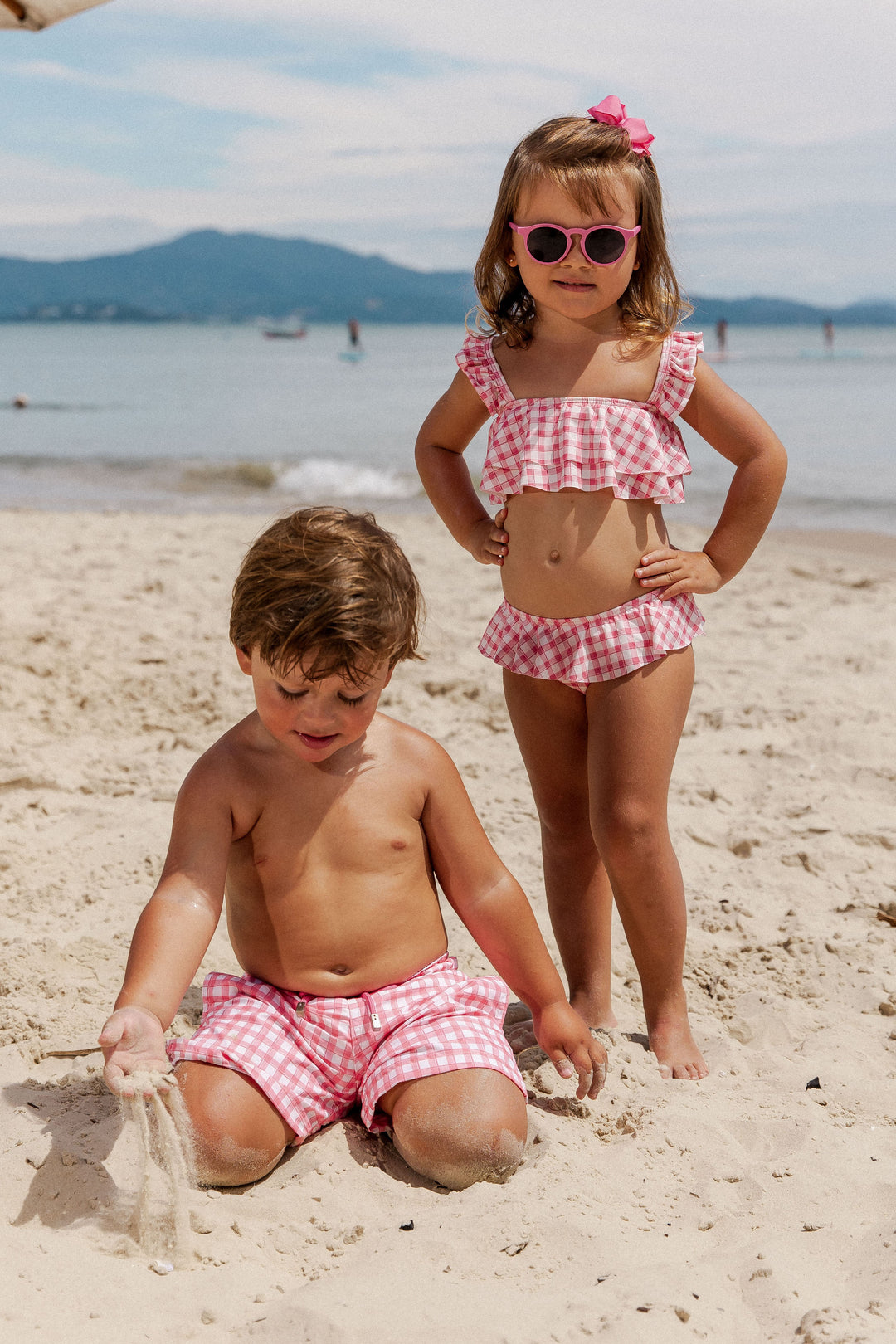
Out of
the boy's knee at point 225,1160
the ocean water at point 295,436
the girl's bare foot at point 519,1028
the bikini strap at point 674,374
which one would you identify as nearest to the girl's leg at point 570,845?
the girl's bare foot at point 519,1028

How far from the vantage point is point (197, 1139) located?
1.93 metres

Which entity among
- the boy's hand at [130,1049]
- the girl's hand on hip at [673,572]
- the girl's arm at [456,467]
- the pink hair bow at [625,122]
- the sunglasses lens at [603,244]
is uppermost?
the pink hair bow at [625,122]

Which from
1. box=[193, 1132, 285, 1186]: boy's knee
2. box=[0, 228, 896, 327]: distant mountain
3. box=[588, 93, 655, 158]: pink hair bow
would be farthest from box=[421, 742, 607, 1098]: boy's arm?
box=[0, 228, 896, 327]: distant mountain

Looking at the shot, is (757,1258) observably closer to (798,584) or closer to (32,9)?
(32,9)

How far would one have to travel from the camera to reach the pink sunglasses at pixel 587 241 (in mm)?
2268

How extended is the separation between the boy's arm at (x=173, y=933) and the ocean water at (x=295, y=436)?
7.94 m

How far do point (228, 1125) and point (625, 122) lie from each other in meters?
2.01

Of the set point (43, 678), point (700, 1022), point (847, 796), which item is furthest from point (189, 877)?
point (43, 678)

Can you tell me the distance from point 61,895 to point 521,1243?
1.65 meters

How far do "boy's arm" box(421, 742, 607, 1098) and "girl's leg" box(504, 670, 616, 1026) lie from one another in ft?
1.12

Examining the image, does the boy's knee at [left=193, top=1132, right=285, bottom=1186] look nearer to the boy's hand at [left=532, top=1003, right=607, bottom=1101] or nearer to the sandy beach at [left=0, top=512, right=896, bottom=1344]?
the sandy beach at [left=0, top=512, right=896, bottom=1344]

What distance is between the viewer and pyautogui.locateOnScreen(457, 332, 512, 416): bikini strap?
2.44 m

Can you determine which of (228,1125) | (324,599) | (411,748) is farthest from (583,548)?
(228,1125)

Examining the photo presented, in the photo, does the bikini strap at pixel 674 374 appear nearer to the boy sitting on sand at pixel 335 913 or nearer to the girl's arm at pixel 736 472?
the girl's arm at pixel 736 472
